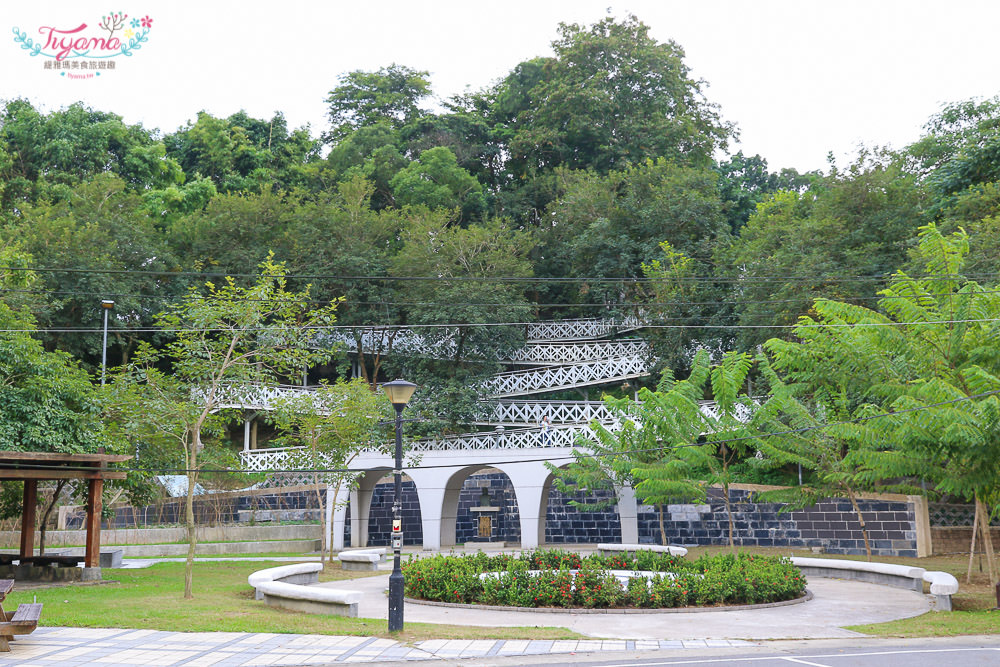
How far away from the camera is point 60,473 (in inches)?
715

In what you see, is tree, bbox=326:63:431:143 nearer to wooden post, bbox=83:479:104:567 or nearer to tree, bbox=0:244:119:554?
tree, bbox=0:244:119:554

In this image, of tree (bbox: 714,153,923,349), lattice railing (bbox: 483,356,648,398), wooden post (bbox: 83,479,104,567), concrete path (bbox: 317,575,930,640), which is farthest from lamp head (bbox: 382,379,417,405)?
lattice railing (bbox: 483,356,648,398)

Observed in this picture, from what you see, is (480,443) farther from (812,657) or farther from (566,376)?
(812,657)

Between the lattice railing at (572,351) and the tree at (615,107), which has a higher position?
the tree at (615,107)

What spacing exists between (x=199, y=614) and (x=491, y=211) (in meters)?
37.8

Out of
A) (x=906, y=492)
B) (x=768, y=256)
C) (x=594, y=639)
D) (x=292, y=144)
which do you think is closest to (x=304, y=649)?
(x=594, y=639)

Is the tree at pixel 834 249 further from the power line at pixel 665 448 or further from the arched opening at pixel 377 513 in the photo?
the arched opening at pixel 377 513

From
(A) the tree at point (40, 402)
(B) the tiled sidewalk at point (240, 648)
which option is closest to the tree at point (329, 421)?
(A) the tree at point (40, 402)

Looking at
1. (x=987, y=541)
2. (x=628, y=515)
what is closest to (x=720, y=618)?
(x=987, y=541)

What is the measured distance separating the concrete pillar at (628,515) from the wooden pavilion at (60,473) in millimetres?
15413

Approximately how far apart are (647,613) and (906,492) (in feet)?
40.5

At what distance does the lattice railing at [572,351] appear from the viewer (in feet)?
133

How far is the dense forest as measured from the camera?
32938mm

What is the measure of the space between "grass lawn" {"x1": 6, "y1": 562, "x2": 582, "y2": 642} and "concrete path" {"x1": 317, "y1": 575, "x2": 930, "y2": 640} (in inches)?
38.1
